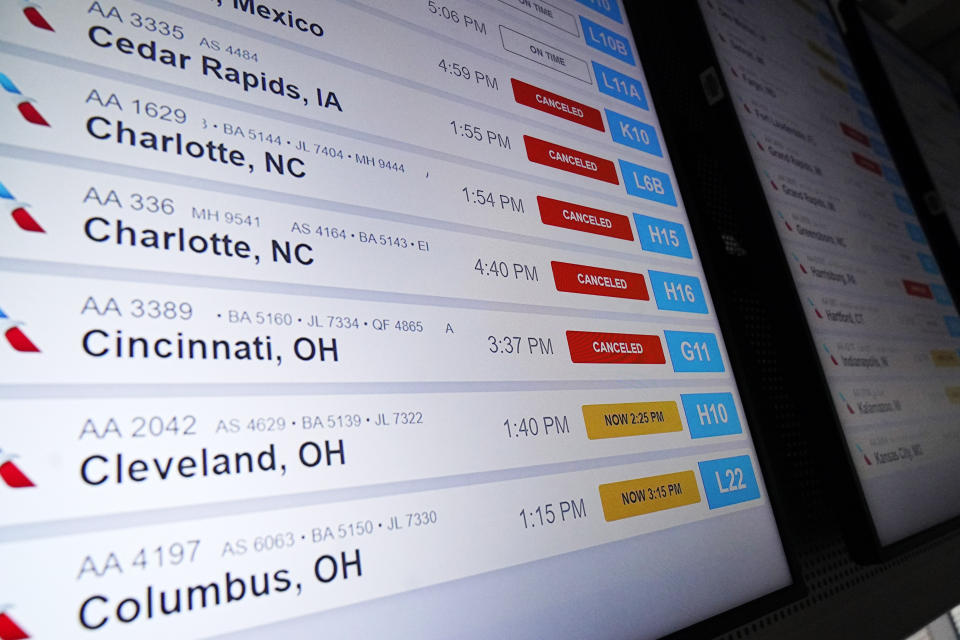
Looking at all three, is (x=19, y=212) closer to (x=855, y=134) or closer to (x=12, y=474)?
(x=12, y=474)

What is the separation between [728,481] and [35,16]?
31.1 inches

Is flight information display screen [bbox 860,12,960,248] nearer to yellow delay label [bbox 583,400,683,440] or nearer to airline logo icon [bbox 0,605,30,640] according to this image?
yellow delay label [bbox 583,400,683,440]

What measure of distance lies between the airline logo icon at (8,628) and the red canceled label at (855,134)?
1.46m

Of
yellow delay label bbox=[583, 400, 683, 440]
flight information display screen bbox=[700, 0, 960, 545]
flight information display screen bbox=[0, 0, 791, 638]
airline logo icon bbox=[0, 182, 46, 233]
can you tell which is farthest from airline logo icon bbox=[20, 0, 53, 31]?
flight information display screen bbox=[700, 0, 960, 545]

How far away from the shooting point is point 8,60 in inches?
15.2

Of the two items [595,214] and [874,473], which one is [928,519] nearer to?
[874,473]

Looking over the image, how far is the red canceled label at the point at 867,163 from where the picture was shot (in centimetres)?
118

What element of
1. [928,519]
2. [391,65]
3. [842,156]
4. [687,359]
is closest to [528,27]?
[391,65]

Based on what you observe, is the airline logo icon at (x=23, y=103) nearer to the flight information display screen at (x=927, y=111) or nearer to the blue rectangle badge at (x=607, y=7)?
the blue rectangle badge at (x=607, y=7)

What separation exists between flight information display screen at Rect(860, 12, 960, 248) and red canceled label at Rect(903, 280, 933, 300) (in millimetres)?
343

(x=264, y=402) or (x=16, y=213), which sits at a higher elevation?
(x=16, y=213)

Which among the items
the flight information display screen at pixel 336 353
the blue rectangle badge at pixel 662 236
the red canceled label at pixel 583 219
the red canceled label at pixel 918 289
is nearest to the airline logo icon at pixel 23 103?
the flight information display screen at pixel 336 353

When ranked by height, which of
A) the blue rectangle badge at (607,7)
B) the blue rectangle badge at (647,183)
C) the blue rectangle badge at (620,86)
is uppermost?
the blue rectangle badge at (607,7)

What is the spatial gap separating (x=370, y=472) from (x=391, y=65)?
42cm
